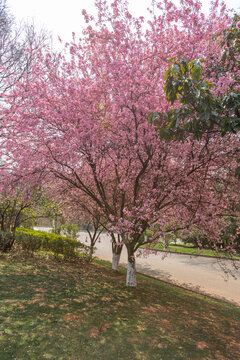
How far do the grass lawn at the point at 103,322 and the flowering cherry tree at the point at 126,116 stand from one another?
176 centimetres

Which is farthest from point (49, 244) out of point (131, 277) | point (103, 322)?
point (103, 322)

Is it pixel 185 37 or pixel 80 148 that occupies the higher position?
pixel 185 37

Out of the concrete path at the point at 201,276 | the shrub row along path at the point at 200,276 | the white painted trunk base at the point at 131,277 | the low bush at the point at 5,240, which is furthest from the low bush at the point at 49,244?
the concrete path at the point at 201,276

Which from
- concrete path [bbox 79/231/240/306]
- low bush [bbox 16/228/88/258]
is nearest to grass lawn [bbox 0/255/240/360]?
concrete path [bbox 79/231/240/306]

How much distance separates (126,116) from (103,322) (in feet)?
16.6

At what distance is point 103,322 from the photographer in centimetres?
452

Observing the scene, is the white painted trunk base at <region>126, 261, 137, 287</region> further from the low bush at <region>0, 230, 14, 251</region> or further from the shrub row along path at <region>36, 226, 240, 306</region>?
the low bush at <region>0, 230, 14, 251</region>

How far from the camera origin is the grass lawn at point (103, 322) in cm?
348

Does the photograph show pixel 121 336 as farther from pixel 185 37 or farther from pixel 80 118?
pixel 185 37

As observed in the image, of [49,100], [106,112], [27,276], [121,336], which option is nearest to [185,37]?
[106,112]

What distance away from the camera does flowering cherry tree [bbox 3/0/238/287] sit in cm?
610

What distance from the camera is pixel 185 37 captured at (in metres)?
6.12

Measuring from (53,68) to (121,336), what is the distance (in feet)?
22.5

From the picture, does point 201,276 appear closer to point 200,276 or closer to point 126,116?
point 200,276
